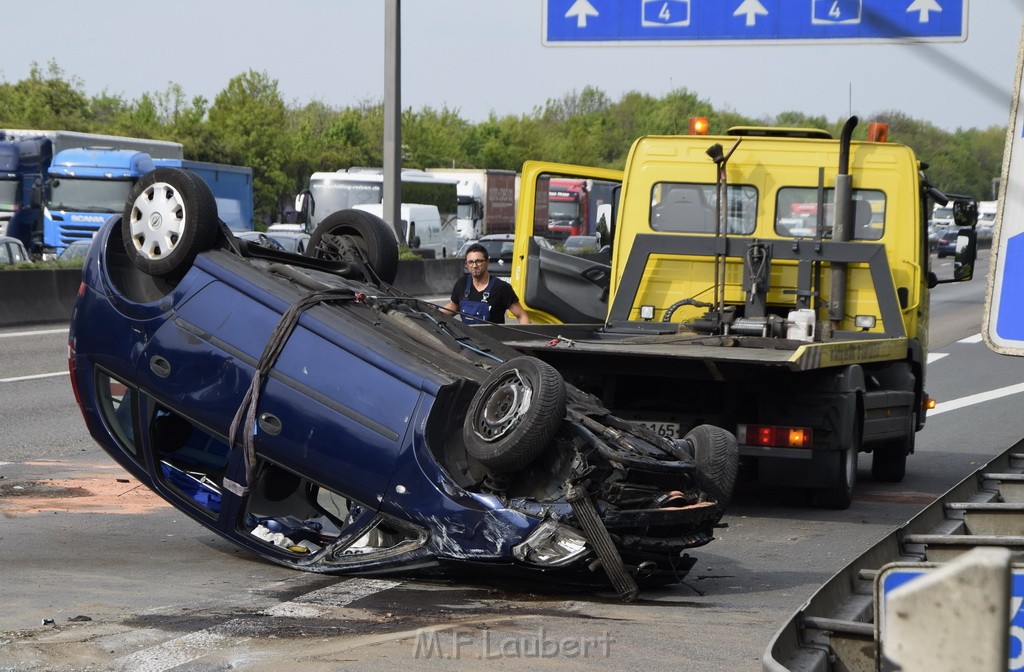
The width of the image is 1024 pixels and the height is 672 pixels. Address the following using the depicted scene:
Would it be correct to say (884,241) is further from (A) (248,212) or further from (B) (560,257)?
(A) (248,212)

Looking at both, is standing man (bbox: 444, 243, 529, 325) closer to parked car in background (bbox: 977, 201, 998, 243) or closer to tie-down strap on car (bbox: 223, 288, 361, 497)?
tie-down strap on car (bbox: 223, 288, 361, 497)

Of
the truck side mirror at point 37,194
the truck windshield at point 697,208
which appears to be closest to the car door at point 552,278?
the truck windshield at point 697,208

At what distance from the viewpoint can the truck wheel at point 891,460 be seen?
1111 centimetres

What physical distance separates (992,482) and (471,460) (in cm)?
259

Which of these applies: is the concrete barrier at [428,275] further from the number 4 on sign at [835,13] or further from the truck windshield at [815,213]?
the truck windshield at [815,213]

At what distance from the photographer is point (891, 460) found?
37.0ft

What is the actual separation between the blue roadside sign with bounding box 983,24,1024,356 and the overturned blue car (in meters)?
3.72

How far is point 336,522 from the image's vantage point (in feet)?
24.6

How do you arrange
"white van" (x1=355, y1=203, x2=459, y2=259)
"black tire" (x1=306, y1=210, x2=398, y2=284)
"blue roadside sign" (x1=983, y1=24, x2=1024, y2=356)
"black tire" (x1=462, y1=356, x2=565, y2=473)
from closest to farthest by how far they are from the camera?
1. "blue roadside sign" (x1=983, y1=24, x2=1024, y2=356)
2. "black tire" (x1=462, y1=356, x2=565, y2=473)
3. "black tire" (x1=306, y1=210, x2=398, y2=284)
4. "white van" (x1=355, y1=203, x2=459, y2=259)

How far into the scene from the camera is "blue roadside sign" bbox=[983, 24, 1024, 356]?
8.64ft

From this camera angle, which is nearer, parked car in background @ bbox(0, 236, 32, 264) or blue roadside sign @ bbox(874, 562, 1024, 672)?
blue roadside sign @ bbox(874, 562, 1024, 672)

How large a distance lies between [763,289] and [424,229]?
37797 mm

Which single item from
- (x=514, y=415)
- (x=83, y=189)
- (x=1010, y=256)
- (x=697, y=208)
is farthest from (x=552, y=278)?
(x=83, y=189)

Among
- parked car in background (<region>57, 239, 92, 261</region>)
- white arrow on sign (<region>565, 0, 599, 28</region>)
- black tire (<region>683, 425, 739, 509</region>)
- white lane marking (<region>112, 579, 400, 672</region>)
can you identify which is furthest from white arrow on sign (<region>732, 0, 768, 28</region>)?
parked car in background (<region>57, 239, 92, 261</region>)
